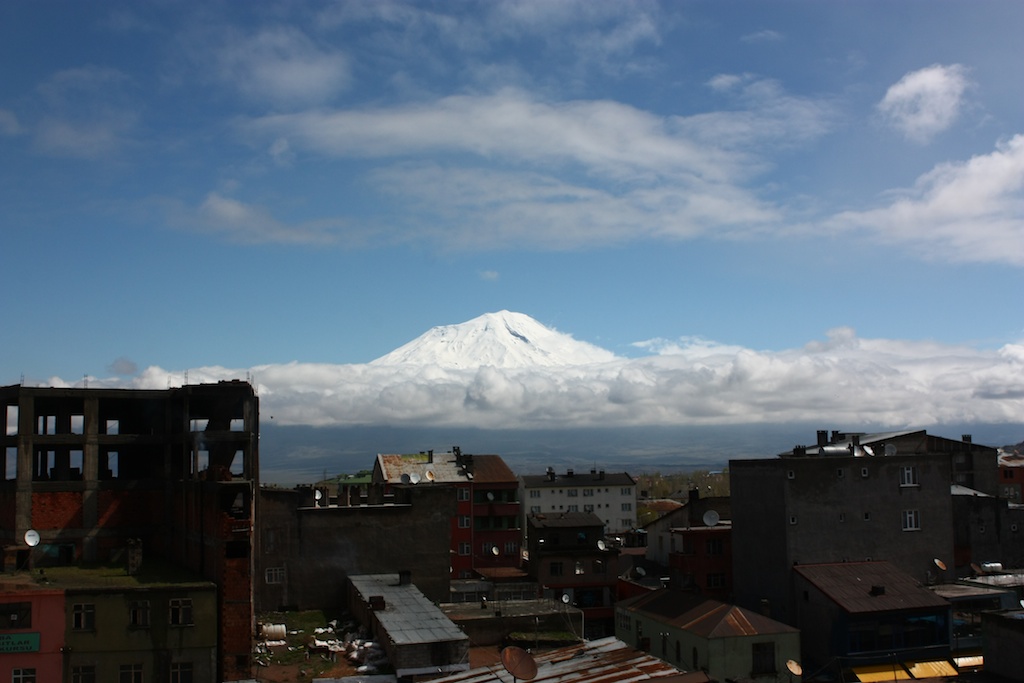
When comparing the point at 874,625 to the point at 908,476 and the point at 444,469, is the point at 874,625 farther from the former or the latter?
the point at 444,469

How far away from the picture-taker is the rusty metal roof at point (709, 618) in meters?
45.6

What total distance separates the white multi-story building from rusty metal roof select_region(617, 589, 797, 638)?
7442cm

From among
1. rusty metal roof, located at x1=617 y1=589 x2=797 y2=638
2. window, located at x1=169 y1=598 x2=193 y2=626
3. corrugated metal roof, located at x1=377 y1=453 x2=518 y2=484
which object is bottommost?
rusty metal roof, located at x1=617 y1=589 x2=797 y2=638

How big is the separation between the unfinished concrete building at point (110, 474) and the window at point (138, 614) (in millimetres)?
5341

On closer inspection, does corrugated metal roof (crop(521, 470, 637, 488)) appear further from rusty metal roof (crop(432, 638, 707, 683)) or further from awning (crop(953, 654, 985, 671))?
rusty metal roof (crop(432, 638, 707, 683))

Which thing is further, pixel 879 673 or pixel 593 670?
pixel 879 673

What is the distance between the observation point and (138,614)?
41.8 m

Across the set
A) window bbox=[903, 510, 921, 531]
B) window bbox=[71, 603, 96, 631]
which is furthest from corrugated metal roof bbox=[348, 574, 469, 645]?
window bbox=[903, 510, 921, 531]

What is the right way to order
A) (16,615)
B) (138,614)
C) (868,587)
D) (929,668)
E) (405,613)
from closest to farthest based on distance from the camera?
(16,615) → (138,614) → (405,613) → (929,668) → (868,587)

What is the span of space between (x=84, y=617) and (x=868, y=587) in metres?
43.1

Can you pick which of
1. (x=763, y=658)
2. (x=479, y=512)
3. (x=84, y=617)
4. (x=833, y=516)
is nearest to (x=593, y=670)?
(x=763, y=658)

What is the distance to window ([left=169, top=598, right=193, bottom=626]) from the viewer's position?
138 feet

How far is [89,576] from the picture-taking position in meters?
45.5

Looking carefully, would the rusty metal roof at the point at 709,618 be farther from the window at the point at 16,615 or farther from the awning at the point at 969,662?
the window at the point at 16,615
